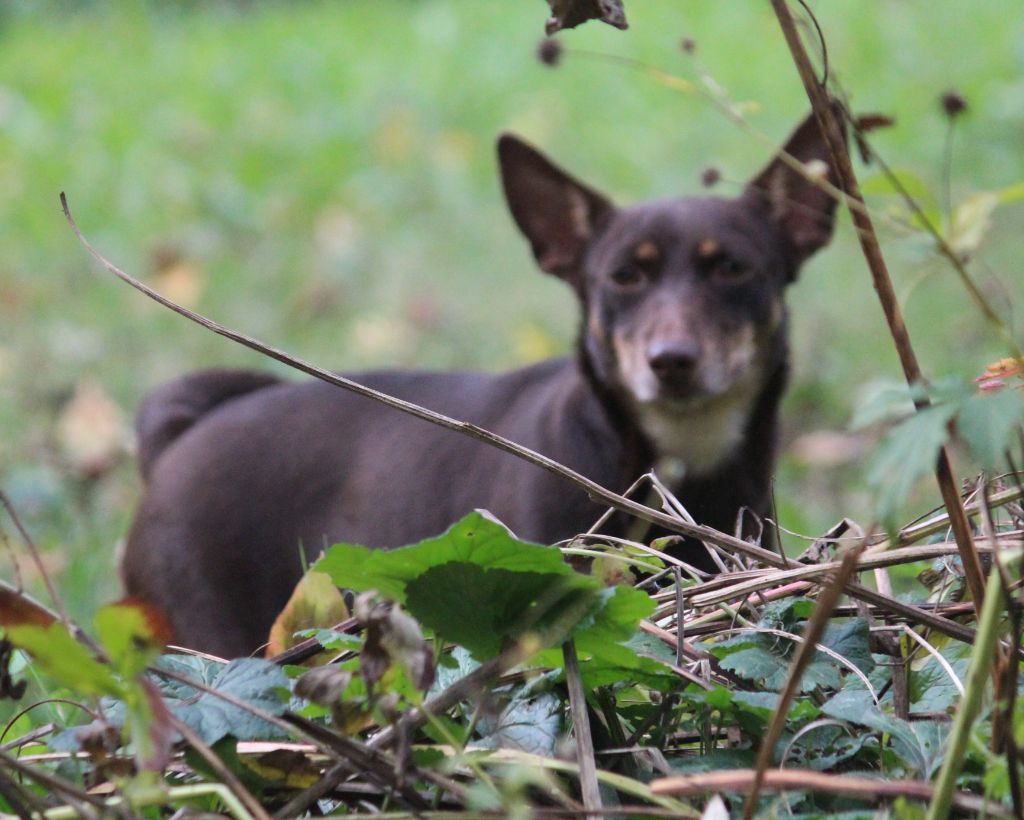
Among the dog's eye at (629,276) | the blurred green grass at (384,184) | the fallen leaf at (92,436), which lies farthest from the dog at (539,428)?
the fallen leaf at (92,436)

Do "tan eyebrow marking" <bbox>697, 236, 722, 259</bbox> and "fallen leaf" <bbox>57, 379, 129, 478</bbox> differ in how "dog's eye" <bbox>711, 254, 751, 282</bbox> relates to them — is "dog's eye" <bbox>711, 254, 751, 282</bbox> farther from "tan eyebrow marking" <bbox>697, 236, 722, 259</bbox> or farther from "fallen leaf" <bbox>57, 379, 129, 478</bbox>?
"fallen leaf" <bbox>57, 379, 129, 478</bbox>

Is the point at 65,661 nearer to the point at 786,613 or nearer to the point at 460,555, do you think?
the point at 460,555

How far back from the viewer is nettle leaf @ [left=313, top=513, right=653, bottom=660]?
1113mm

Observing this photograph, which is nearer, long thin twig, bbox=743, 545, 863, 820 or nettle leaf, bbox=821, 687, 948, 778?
long thin twig, bbox=743, 545, 863, 820

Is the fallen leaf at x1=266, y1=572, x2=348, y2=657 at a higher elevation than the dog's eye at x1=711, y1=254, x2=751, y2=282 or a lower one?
lower

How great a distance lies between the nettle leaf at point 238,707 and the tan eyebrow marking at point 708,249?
216cm

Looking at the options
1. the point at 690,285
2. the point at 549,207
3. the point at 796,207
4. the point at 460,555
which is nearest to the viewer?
the point at 460,555

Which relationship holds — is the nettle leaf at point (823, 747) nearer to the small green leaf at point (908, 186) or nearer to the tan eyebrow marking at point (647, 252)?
the small green leaf at point (908, 186)

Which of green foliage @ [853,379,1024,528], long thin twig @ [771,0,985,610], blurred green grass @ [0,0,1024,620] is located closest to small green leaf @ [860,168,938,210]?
long thin twig @ [771,0,985,610]

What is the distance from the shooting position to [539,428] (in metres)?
3.21

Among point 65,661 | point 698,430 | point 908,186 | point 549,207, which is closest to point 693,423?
point 698,430

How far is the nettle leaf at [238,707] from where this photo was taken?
42.3 inches

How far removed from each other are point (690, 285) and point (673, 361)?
0.23m

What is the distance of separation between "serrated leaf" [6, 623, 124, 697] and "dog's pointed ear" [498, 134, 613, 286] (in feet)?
8.51
